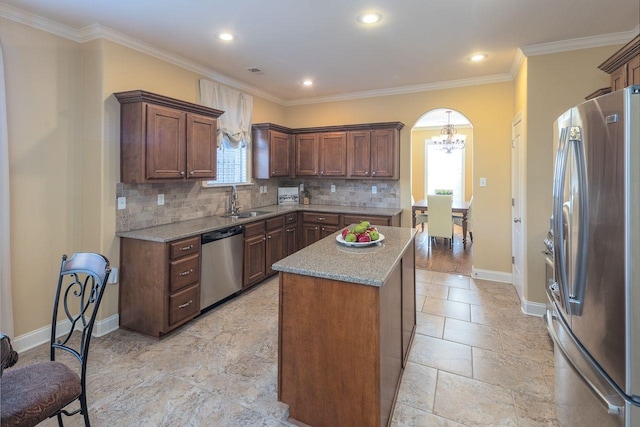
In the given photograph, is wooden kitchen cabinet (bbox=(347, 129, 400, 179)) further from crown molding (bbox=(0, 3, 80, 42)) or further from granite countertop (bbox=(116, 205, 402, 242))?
crown molding (bbox=(0, 3, 80, 42))

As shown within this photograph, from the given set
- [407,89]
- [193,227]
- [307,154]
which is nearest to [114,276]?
[193,227]

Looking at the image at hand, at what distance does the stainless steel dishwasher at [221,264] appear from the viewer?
329cm

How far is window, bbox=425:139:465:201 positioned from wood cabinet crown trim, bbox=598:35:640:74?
6.59 metres

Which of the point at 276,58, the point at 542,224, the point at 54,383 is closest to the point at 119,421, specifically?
the point at 54,383

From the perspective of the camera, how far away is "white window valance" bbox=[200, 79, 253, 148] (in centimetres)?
403

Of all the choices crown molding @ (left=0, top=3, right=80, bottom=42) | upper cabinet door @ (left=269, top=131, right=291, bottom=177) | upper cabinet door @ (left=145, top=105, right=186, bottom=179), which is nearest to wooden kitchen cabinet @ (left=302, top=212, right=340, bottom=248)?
upper cabinet door @ (left=269, top=131, right=291, bottom=177)

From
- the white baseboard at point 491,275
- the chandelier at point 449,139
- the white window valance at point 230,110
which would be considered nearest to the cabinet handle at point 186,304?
the white window valance at point 230,110

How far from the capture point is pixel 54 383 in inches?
57.4

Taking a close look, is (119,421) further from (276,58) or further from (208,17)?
(276,58)

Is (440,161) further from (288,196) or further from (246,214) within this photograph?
(246,214)

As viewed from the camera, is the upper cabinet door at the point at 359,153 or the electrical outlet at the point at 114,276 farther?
the upper cabinet door at the point at 359,153

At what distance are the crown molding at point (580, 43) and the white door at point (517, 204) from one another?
0.67m

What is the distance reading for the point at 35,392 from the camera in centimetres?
139

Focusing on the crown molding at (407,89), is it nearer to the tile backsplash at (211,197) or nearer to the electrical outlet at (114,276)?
the tile backsplash at (211,197)
